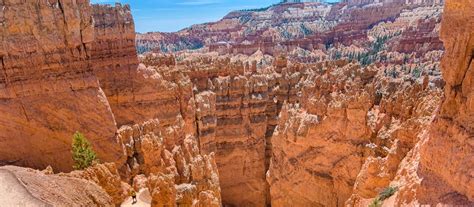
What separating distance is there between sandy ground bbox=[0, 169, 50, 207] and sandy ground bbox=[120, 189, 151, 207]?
8163 mm

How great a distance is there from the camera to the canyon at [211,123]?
498 inches

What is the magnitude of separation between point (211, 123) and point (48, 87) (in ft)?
58.2

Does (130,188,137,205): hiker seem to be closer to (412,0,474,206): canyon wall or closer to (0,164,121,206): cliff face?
(0,164,121,206): cliff face

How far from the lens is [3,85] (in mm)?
19375

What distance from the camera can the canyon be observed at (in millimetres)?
12641

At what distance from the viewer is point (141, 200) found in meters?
21.8

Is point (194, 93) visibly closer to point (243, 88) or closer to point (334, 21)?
point (243, 88)

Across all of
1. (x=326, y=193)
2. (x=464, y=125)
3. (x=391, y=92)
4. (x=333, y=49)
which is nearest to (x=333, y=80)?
(x=391, y=92)

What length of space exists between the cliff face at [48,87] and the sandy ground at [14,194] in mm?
6948

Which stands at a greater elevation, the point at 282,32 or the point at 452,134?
the point at 282,32

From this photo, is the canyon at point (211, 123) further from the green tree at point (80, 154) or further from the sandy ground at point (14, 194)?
the green tree at point (80, 154)

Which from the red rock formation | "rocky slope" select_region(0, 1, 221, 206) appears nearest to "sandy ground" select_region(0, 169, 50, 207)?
the red rock formation

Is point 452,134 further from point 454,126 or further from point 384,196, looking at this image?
point 384,196

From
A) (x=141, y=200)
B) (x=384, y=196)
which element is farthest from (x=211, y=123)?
(x=384, y=196)
